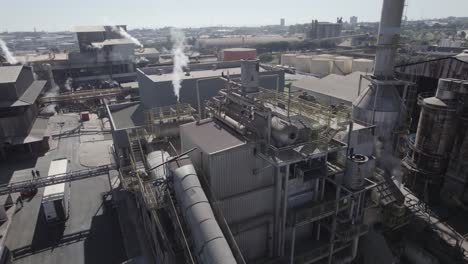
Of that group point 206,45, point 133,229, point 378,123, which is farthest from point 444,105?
point 206,45

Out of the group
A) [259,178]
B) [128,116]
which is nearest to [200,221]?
[259,178]

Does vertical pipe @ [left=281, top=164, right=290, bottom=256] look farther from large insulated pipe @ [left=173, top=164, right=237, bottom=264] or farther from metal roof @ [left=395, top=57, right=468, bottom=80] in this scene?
metal roof @ [left=395, top=57, right=468, bottom=80]

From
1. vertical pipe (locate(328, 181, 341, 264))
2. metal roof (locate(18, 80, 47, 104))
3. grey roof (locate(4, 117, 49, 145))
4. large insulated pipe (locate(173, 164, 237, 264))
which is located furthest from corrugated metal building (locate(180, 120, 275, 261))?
metal roof (locate(18, 80, 47, 104))

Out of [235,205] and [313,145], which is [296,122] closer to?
[313,145]

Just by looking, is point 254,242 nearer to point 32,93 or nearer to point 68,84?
point 32,93

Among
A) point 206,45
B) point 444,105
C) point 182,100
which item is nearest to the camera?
point 444,105

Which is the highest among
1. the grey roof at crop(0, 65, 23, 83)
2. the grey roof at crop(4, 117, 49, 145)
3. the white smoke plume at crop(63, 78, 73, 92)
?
the grey roof at crop(0, 65, 23, 83)
